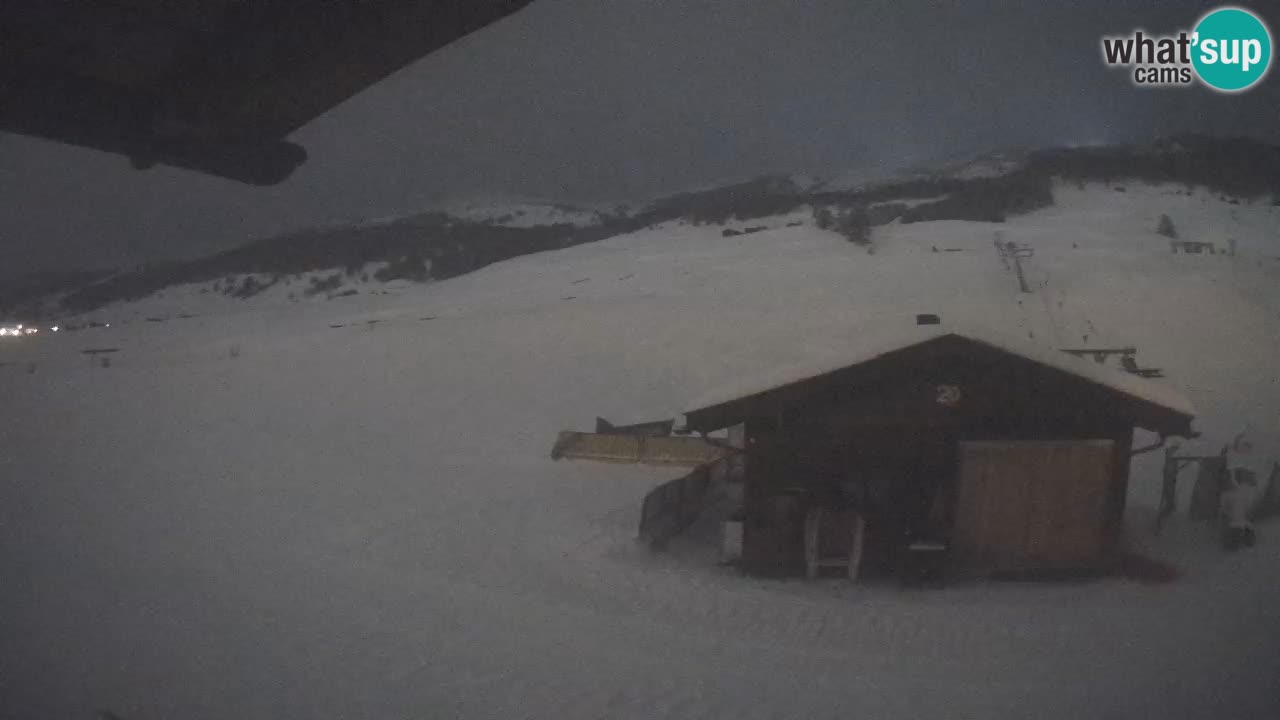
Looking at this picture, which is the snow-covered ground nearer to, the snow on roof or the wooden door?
the wooden door

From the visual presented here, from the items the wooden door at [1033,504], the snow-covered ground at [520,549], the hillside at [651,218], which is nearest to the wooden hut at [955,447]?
the wooden door at [1033,504]

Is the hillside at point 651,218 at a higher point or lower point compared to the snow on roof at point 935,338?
higher

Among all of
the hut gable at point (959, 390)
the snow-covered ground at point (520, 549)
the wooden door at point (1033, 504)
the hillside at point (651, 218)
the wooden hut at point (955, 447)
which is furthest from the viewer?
the hillside at point (651, 218)

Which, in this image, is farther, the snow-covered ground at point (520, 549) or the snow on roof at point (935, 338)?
Result: the snow on roof at point (935, 338)

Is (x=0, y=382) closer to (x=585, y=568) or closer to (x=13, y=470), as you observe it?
(x=13, y=470)

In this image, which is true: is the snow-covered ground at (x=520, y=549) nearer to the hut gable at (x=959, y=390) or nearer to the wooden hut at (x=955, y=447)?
the wooden hut at (x=955, y=447)

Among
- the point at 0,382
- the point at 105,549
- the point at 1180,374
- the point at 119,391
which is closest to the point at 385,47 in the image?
the point at 105,549
